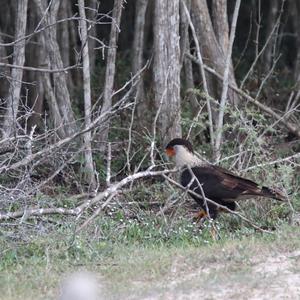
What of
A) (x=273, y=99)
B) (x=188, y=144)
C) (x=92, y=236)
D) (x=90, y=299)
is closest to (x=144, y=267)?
(x=92, y=236)

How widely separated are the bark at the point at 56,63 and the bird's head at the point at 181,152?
1.51 meters

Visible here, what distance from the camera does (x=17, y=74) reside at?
35.5 ft

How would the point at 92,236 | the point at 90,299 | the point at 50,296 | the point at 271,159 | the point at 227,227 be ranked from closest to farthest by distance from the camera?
the point at 90,299 < the point at 50,296 < the point at 92,236 < the point at 227,227 < the point at 271,159

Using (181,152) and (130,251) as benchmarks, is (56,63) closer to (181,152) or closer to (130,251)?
(181,152)

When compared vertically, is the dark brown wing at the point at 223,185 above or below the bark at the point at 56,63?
below

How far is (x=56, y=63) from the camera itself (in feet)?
36.1

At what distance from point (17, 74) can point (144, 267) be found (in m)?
4.25

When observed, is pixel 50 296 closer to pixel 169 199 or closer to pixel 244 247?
pixel 244 247

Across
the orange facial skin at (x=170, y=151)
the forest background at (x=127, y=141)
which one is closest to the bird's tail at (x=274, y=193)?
the forest background at (x=127, y=141)

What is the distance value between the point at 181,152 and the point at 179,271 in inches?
105

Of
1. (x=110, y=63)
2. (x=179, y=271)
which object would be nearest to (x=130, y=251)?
(x=179, y=271)

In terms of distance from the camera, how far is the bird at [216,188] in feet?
29.3

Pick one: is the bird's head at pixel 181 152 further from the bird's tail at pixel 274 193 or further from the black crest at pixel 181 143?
the bird's tail at pixel 274 193

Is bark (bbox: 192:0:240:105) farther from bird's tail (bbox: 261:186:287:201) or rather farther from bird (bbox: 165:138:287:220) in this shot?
bird's tail (bbox: 261:186:287:201)
